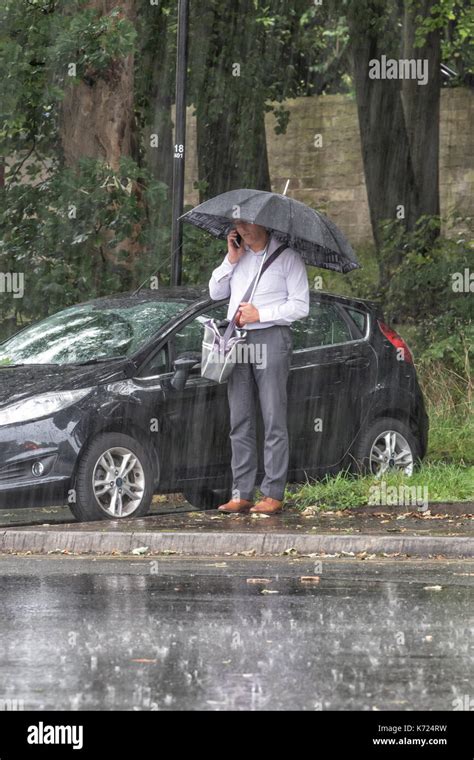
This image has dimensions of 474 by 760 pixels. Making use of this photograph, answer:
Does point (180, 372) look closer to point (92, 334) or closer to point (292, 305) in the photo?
point (92, 334)

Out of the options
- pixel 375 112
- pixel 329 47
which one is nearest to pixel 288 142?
pixel 329 47

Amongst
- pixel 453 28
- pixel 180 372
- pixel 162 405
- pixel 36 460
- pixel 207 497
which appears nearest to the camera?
pixel 36 460

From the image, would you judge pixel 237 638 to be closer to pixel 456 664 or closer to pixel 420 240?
pixel 456 664

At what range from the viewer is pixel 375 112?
24.8m

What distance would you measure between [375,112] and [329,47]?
809 centimetres

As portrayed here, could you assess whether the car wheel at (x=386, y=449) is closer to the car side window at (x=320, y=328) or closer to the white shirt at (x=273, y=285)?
the car side window at (x=320, y=328)

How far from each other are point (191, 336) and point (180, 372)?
0.44 m

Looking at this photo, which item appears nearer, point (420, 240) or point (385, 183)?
point (420, 240)

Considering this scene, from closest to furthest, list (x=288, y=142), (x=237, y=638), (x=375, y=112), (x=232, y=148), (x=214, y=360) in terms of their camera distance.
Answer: (x=237, y=638)
(x=214, y=360)
(x=232, y=148)
(x=375, y=112)
(x=288, y=142)

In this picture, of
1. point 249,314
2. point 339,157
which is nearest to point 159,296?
point 249,314

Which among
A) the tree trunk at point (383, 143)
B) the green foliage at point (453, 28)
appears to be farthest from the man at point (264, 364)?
the tree trunk at point (383, 143)

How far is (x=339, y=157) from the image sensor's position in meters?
30.7

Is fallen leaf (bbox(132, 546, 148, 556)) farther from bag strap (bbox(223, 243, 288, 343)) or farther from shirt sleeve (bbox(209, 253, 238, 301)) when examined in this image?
shirt sleeve (bbox(209, 253, 238, 301))
